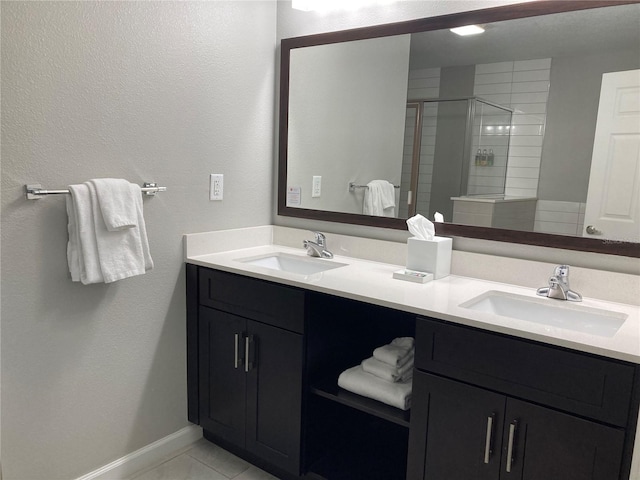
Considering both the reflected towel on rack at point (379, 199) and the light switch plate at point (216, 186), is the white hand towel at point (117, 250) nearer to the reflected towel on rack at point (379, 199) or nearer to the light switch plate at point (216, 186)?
the light switch plate at point (216, 186)

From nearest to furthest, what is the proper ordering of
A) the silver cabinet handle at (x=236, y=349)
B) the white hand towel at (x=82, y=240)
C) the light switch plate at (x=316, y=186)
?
the white hand towel at (x=82, y=240)
the silver cabinet handle at (x=236, y=349)
the light switch plate at (x=316, y=186)

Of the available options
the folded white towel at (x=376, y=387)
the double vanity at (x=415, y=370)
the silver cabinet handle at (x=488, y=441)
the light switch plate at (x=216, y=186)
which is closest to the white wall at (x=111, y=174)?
the light switch plate at (x=216, y=186)

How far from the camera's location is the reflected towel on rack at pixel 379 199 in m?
2.13

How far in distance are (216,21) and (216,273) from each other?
3.43 ft

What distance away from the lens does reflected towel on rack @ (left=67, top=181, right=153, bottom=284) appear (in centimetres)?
163

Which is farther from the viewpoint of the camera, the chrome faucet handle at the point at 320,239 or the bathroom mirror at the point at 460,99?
the chrome faucet handle at the point at 320,239

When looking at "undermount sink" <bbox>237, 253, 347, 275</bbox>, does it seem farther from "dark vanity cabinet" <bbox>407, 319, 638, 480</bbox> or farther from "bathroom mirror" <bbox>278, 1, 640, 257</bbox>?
"dark vanity cabinet" <bbox>407, 319, 638, 480</bbox>

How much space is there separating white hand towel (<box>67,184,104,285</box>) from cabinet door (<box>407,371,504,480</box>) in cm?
110

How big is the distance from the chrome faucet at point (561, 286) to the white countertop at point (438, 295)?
0.09ft

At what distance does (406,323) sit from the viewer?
2109 mm

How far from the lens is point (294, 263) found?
227 cm

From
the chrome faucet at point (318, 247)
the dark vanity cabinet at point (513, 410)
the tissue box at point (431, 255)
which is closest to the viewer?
the dark vanity cabinet at point (513, 410)

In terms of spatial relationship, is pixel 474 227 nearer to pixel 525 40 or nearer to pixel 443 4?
pixel 525 40

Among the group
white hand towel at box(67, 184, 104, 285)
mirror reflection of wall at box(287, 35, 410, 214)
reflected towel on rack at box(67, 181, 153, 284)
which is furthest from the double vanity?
white hand towel at box(67, 184, 104, 285)
